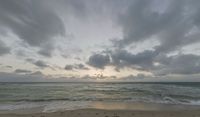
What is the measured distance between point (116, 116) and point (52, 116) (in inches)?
179

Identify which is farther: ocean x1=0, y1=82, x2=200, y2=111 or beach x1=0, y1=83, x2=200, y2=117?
ocean x1=0, y1=82, x2=200, y2=111

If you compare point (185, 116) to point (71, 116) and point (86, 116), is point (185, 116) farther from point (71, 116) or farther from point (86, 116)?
point (71, 116)

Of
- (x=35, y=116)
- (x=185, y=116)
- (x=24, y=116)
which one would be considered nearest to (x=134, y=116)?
(x=185, y=116)

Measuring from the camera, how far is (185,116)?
11.2 m

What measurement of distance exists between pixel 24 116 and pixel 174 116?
10.9 meters

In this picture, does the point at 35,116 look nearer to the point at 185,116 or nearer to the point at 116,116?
the point at 116,116

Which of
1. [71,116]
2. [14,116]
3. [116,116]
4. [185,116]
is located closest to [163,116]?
[185,116]

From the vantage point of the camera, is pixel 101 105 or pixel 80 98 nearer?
pixel 101 105

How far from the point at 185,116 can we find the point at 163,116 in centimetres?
174

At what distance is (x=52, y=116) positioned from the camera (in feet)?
36.0

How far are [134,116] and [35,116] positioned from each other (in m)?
7.05

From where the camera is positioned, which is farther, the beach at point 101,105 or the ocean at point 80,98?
the ocean at point 80,98

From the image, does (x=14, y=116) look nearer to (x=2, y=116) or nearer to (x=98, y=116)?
(x=2, y=116)

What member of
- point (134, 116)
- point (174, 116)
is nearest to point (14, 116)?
point (134, 116)
